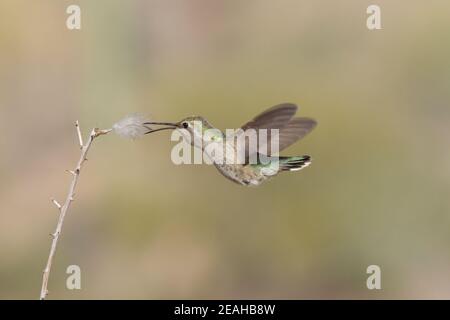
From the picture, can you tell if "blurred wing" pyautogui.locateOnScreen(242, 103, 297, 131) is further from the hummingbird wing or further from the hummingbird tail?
the hummingbird tail

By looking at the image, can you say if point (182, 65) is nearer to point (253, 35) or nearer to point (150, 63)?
point (150, 63)

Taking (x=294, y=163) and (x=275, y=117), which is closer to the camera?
(x=275, y=117)

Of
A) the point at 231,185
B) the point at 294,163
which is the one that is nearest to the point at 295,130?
the point at 294,163

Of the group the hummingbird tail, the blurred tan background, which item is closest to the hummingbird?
the hummingbird tail

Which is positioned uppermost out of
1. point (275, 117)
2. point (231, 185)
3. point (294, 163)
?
point (231, 185)

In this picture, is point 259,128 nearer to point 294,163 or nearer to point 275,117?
point 275,117

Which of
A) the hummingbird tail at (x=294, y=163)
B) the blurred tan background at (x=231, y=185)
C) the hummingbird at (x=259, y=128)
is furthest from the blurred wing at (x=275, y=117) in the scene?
the blurred tan background at (x=231, y=185)

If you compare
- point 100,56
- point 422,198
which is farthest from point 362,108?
point 100,56

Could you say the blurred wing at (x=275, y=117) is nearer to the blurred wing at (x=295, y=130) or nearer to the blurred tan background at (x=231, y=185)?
the blurred wing at (x=295, y=130)
